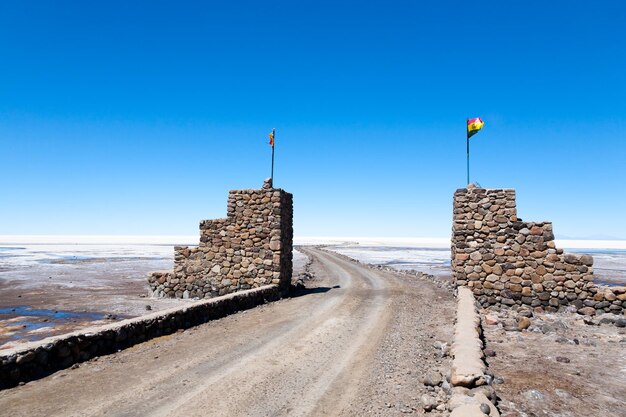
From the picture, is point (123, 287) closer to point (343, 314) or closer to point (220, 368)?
point (343, 314)

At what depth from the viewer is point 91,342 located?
823 centimetres

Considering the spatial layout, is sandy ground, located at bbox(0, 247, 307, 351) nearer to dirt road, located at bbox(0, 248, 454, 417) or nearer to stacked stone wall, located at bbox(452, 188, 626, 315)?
dirt road, located at bbox(0, 248, 454, 417)

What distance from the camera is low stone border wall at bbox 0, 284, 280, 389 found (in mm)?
6762

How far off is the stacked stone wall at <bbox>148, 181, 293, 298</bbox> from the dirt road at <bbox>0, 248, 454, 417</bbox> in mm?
4715

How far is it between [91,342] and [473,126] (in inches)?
609

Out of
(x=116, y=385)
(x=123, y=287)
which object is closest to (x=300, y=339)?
(x=116, y=385)

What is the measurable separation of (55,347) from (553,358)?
9.88 meters

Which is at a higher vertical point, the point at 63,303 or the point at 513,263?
the point at 513,263

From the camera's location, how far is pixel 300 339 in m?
9.96

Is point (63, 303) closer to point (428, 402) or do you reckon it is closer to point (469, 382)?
point (428, 402)

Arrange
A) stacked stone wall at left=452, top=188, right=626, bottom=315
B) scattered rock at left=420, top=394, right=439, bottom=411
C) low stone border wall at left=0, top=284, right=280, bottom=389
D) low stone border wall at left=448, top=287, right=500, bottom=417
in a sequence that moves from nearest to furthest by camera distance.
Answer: low stone border wall at left=448, top=287, right=500, bottom=417
scattered rock at left=420, top=394, right=439, bottom=411
low stone border wall at left=0, top=284, right=280, bottom=389
stacked stone wall at left=452, top=188, right=626, bottom=315

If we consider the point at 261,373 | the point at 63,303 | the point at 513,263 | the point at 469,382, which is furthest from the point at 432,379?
the point at 63,303

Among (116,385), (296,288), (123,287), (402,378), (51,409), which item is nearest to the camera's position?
(51,409)

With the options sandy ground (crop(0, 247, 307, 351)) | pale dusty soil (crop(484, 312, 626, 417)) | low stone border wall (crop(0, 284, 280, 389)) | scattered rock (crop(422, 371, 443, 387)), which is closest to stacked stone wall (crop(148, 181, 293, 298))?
sandy ground (crop(0, 247, 307, 351))
